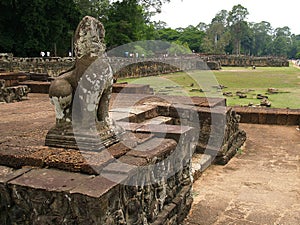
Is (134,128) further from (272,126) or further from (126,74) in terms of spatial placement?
(126,74)

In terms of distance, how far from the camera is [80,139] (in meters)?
3.36

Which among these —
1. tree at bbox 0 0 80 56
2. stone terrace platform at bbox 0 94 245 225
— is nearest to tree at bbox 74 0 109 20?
tree at bbox 0 0 80 56

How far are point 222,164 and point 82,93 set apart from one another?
3720mm

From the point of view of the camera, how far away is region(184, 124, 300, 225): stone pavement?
425cm

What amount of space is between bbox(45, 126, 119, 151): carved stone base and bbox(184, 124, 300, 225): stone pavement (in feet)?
5.08

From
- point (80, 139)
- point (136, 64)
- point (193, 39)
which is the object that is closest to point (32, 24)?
point (136, 64)

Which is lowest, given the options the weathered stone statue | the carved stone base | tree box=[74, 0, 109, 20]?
the carved stone base

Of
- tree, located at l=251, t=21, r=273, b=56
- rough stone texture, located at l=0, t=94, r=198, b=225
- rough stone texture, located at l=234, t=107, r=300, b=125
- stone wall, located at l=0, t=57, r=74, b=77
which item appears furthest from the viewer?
tree, located at l=251, t=21, r=273, b=56

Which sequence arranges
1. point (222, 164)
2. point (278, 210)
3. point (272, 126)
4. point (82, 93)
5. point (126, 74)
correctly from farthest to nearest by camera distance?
point (126, 74) → point (272, 126) → point (222, 164) → point (278, 210) → point (82, 93)

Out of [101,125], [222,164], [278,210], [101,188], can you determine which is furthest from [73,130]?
[222,164]

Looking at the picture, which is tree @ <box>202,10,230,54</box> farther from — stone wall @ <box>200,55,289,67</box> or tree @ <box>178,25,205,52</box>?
stone wall @ <box>200,55,289,67</box>

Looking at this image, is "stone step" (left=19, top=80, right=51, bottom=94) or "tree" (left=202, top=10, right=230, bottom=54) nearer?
"stone step" (left=19, top=80, right=51, bottom=94)

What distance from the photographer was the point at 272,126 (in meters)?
9.31

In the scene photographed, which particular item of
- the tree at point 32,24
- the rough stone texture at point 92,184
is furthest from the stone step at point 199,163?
the tree at point 32,24
